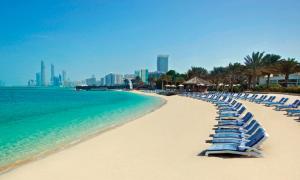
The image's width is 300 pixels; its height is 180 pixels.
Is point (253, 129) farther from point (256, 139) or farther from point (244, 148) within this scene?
point (244, 148)

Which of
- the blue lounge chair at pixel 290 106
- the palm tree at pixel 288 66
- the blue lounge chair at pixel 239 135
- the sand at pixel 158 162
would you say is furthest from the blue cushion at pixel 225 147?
the palm tree at pixel 288 66

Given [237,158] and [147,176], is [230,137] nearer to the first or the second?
[237,158]

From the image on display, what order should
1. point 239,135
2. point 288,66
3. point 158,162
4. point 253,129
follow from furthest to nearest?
point 288,66, point 253,129, point 239,135, point 158,162

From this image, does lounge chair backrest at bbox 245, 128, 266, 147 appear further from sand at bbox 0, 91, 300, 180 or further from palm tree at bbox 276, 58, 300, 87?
palm tree at bbox 276, 58, 300, 87

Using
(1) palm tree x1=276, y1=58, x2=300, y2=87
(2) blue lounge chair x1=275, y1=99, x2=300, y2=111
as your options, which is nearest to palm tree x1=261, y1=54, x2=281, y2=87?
(1) palm tree x1=276, y1=58, x2=300, y2=87

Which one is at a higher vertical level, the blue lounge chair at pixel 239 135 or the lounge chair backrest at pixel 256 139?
the lounge chair backrest at pixel 256 139

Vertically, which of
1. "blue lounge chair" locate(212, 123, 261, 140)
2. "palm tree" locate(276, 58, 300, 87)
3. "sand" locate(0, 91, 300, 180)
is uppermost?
"palm tree" locate(276, 58, 300, 87)

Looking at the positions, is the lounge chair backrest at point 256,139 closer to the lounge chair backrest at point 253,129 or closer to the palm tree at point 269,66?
the lounge chair backrest at point 253,129

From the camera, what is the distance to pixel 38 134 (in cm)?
1266

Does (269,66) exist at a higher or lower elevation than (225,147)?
higher

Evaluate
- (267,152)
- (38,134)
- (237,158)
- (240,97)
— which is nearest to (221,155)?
(237,158)

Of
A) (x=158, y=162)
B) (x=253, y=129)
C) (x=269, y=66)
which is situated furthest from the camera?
(x=269, y=66)

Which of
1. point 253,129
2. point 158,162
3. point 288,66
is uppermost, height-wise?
point 288,66

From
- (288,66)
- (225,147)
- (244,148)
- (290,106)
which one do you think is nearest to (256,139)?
(244,148)
